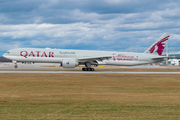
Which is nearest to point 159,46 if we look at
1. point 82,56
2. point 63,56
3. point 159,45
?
point 159,45

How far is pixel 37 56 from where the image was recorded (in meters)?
42.2

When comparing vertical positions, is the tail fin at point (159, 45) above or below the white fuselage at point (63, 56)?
above

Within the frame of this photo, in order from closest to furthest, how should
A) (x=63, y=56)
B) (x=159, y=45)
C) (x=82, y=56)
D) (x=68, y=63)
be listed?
(x=68, y=63)
(x=63, y=56)
(x=82, y=56)
(x=159, y=45)

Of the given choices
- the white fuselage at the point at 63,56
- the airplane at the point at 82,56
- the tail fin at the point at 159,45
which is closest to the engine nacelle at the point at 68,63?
the airplane at the point at 82,56

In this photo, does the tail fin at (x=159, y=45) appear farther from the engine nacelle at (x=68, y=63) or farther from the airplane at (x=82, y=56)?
the engine nacelle at (x=68, y=63)

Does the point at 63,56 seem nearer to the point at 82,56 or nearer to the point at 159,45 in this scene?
the point at 82,56

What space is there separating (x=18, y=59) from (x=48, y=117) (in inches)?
1413

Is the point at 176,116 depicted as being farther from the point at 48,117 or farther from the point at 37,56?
the point at 37,56

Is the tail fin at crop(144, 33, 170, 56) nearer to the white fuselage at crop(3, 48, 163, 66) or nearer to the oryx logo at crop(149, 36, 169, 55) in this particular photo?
the oryx logo at crop(149, 36, 169, 55)

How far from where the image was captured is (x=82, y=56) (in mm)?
45219

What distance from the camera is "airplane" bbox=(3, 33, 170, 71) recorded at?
139ft

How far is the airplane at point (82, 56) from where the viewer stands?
139 feet

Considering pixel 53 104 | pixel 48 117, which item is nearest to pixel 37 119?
pixel 48 117

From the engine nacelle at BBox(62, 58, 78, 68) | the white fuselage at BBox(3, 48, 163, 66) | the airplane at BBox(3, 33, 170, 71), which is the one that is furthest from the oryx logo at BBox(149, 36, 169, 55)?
the engine nacelle at BBox(62, 58, 78, 68)
